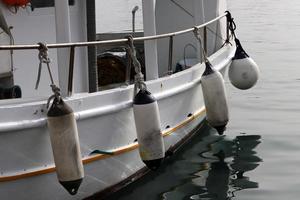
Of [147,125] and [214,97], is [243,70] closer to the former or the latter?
[214,97]

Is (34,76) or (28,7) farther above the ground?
(28,7)

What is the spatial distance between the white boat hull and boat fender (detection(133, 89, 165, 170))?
0.80ft

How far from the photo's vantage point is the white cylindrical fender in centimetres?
500

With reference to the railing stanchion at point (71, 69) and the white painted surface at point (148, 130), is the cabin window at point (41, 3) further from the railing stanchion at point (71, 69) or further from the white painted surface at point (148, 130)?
the white painted surface at point (148, 130)

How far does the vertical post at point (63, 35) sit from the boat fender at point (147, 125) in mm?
746

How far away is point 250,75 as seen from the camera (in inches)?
348

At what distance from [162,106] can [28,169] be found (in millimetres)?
2065

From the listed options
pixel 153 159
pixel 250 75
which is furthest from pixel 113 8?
pixel 153 159

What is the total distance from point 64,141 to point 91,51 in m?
2.43

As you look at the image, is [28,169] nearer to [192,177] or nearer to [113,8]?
[192,177]

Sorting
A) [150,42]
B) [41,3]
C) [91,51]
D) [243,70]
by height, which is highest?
[41,3]

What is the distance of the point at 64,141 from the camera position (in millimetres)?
5004

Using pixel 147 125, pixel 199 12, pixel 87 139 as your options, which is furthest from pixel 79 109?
pixel 199 12

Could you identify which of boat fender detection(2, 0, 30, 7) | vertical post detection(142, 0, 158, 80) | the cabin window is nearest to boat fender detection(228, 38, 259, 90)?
vertical post detection(142, 0, 158, 80)
